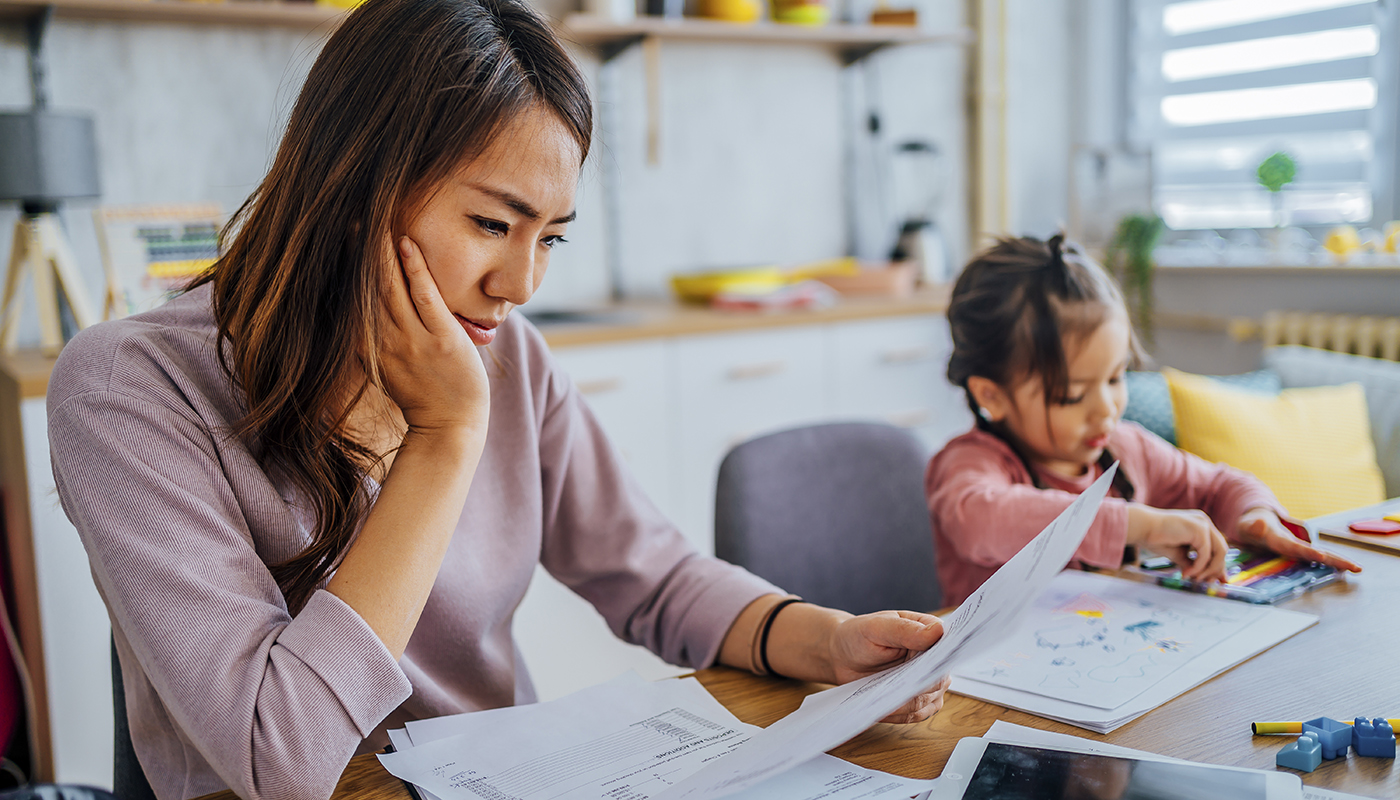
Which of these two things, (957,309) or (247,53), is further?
(247,53)

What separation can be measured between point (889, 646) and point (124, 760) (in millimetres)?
632

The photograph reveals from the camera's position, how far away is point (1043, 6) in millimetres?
3635

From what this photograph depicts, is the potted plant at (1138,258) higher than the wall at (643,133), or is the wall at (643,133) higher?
the wall at (643,133)

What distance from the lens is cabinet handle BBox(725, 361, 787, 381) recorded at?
2.52m

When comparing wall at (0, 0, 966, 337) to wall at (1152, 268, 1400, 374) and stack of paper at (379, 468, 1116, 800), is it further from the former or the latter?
stack of paper at (379, 468, 1116, 800)

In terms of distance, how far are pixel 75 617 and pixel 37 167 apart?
0.80 meters

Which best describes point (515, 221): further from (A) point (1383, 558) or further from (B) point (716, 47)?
(B) point (716, 47)

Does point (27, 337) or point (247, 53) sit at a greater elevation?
point (247, 53)

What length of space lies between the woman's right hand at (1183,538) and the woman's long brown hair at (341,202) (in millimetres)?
683

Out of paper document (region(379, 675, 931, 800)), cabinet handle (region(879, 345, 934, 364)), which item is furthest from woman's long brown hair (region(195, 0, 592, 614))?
cabinet handle (region(879, 345, 934, 364))

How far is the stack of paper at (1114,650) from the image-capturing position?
0.75 metres

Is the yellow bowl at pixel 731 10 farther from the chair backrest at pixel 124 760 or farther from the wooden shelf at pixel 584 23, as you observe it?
the chair backrest at pixel 124 760

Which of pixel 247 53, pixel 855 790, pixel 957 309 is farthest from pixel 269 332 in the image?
pixel 247 53

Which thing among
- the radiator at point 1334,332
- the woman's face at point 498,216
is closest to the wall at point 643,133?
the radiator at point 1334,332
